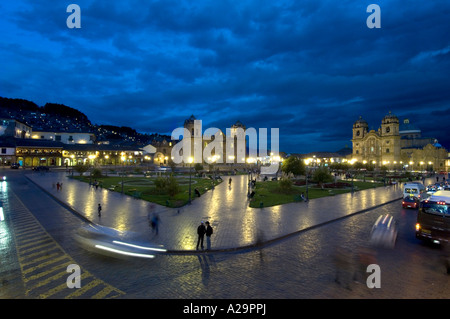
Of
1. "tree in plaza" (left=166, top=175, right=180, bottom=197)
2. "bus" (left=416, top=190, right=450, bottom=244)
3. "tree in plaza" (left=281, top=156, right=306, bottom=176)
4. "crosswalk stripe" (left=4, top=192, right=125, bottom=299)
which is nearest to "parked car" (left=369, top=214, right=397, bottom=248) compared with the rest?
"bus" (left=416, top=190, right=450, bottom=244)

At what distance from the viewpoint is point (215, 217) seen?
61.1ft

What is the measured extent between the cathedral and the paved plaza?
8513 cm

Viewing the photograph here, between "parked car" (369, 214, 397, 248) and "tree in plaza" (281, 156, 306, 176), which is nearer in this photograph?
"parked car" (369, 214, 397, 248)

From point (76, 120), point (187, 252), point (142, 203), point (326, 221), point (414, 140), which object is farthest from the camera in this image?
point (76, 120)

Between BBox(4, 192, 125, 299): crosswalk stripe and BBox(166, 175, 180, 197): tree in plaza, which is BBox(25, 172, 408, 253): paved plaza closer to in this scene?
BBox(166, 175, 180, 197): tree in plaza

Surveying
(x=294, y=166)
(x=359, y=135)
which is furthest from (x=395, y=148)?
(x=294, y=166)

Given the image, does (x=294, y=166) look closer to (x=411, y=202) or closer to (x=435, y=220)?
(x=411, y=202)

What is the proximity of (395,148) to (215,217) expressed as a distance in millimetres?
102443

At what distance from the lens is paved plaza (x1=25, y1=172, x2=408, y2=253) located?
44.2 feet

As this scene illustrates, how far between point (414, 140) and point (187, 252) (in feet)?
407

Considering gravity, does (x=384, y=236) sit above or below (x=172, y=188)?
below
